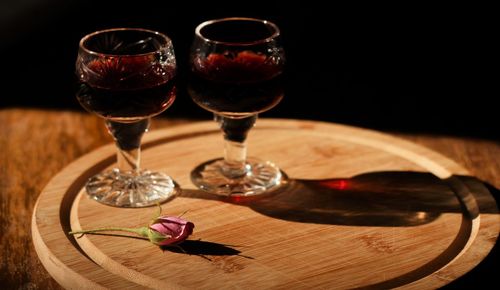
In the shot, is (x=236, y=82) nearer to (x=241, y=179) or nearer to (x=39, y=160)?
(x=241, y=179)

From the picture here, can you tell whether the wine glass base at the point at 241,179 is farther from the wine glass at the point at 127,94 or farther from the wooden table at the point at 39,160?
the wooden table at the point at 39,160

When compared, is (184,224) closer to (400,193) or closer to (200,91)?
(200,91)

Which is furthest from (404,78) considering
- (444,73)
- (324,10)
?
(324,10)

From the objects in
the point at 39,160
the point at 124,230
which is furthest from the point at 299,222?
the point at 39,160

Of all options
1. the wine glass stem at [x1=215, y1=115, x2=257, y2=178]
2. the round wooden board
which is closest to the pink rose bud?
the round wooden board

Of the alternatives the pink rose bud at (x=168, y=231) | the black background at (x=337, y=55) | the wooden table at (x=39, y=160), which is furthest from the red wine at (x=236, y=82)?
the black background at (x=337, y=55)

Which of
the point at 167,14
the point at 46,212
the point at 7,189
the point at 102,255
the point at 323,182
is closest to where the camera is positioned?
the point at 102,255
